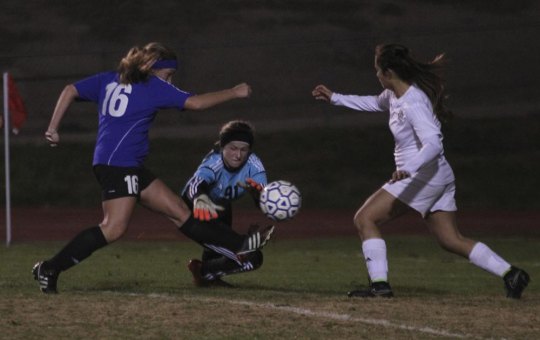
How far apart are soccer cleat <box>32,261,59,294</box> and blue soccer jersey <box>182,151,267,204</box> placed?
54.9 inches

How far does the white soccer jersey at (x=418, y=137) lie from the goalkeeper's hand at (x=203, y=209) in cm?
154

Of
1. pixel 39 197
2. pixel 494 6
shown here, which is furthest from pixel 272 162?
pixel 494 6

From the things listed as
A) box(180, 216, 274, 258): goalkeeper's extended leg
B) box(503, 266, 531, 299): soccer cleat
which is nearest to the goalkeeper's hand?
box(180, 216, 274, 258): goalkeeper's extended leg

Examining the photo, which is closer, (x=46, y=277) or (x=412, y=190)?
(x=412, y=190)

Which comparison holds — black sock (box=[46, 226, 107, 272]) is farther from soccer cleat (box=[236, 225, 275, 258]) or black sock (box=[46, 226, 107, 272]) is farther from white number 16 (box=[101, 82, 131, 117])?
soccer cleat (box=[236, 225, 275, 258])

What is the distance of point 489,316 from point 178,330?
2244 millimetres

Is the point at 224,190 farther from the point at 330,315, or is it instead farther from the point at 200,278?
the point at 330,315

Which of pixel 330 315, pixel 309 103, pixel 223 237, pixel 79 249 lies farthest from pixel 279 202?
pixel 309 103

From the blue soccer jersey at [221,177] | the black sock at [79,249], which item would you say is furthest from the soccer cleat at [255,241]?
the black sock at [79,249]

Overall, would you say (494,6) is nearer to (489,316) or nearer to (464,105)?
(464,105)

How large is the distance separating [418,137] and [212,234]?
6.24ft

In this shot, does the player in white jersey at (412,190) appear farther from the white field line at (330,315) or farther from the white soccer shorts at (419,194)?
the white field line at (330,315)

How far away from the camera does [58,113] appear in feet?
32.4

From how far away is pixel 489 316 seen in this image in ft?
29.1
